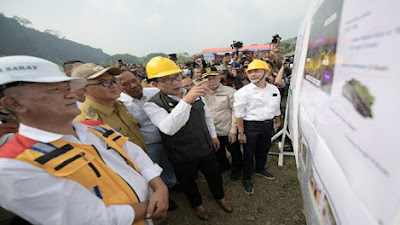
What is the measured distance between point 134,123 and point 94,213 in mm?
1397

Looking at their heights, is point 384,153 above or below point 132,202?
above

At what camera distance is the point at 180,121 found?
1.88m

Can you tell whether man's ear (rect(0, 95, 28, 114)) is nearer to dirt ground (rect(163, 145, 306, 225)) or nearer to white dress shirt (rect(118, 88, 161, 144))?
white dress shirt (rect(118, 88, 161, 144))

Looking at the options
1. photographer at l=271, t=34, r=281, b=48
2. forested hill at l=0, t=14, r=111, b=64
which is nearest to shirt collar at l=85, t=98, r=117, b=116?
photographer at l=271, t=34, r=281, b=48

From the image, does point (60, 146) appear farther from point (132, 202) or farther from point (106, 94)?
point (106, 94)

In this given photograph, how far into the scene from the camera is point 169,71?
6.92ft

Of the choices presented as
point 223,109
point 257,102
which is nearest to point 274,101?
point 257,102

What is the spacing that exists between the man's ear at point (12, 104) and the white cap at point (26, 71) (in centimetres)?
9

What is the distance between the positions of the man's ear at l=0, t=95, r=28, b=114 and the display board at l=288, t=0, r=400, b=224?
1504mm

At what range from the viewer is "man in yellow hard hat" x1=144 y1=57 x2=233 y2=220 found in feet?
6.20

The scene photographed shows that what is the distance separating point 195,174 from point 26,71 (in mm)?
2077

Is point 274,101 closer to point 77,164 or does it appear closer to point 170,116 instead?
point 170,116

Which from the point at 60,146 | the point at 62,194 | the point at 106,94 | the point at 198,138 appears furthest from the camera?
the point at 198,138

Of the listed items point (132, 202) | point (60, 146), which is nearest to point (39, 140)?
point (60, 146)
